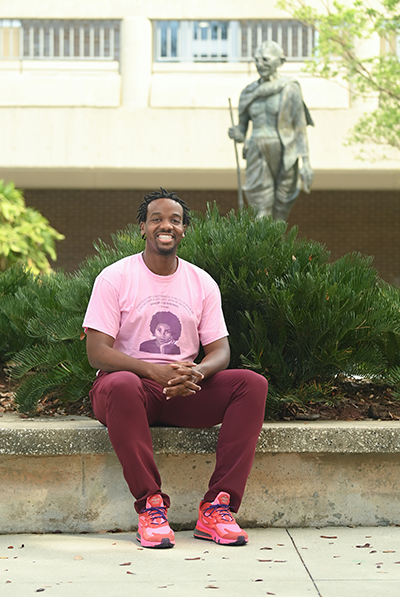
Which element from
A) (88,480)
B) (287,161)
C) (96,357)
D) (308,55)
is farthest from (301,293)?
(308,55)

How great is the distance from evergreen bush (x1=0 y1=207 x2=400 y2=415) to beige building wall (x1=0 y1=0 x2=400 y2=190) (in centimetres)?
1271

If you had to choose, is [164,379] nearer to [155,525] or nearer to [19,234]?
[155,525]

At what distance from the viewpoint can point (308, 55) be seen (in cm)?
1759

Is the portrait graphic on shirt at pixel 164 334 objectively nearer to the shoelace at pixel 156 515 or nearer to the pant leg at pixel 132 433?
the pant leg at pixel 132 433

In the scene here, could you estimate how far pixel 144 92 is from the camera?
54.9 ft

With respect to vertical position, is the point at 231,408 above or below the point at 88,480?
above

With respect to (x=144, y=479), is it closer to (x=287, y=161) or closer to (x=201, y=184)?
(x=287, y=161)

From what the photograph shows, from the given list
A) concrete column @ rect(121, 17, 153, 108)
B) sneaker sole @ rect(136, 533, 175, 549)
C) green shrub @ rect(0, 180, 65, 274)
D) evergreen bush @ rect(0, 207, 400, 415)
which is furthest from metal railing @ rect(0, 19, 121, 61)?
sneaker sole @ rect(136, 533, 175, 549)

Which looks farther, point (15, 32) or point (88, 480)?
point (15, 32)

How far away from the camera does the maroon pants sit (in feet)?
9.68

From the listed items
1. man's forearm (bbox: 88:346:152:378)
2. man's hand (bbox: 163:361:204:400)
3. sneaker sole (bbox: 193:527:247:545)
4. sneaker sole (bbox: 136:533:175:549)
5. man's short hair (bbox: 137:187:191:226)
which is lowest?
sneaker sole (bbox: 193:527:247:545)

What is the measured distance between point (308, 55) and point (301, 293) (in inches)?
598

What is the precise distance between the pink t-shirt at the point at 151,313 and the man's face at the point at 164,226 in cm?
13

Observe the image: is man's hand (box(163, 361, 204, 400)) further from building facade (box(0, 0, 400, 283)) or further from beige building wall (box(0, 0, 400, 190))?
building facade (box(0, 0, 400, 283))
